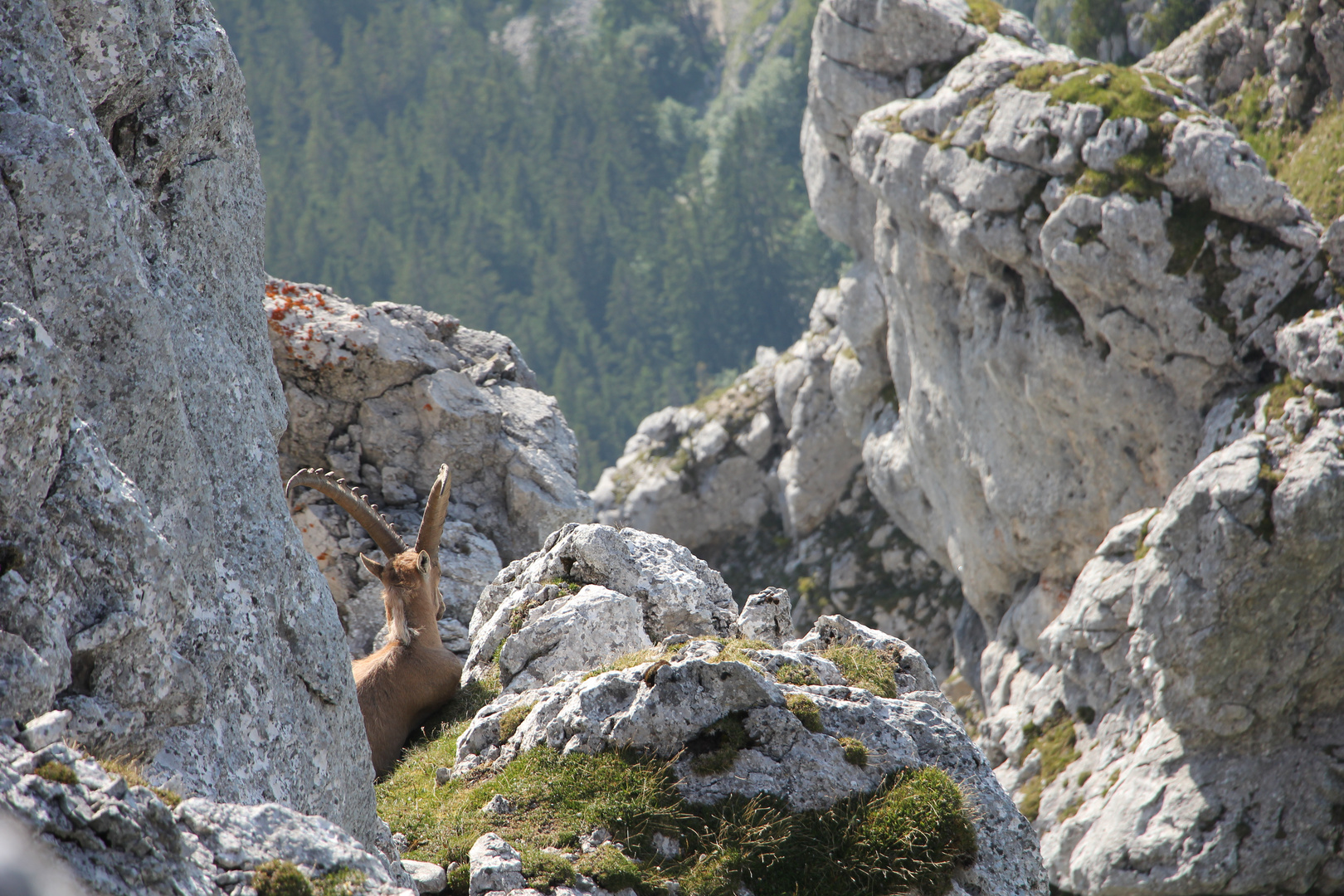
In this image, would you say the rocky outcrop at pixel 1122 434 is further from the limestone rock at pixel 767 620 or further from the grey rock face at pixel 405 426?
the grey rock face at pixel 405 426

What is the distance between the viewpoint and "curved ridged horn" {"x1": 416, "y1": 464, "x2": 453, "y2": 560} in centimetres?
1334

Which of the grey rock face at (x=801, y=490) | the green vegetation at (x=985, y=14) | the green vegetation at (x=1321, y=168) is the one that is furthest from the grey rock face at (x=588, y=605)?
the grey rock face at (x=801, y=490)

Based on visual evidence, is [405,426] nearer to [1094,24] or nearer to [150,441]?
[150,441]

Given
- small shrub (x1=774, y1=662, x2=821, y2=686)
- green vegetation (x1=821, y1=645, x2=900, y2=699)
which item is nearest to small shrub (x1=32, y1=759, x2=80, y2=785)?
small shrub (x1=774, y1=662, x2=821, y2=686)

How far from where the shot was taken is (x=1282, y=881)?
2073cm

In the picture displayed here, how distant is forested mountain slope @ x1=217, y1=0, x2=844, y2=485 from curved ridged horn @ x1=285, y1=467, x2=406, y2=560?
3319 inches

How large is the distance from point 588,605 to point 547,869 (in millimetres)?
4875

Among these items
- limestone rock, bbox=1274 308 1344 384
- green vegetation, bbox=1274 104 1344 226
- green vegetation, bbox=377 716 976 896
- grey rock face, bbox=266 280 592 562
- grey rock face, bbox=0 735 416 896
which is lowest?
green vegetation, bbox=377 716 976 896

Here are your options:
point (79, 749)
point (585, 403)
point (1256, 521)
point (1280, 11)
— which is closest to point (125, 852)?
point (79, 749)

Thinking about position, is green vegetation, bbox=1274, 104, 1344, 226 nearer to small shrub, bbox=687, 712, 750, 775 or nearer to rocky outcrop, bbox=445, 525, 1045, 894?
rocky outcrop, bbox=445, 525, 1045, 894

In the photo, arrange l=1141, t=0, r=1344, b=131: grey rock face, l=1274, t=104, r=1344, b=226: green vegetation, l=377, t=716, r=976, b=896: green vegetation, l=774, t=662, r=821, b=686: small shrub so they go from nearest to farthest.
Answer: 1. l=377, t=716, r=976, b=896: green vegetation
2. l=774, t=662, r=821, b=686: small shrub
3. l=1274, t=104, r=1344, b=226: green vegetation
4. l=1141, t=0, r=1344, b=131: grey rock face

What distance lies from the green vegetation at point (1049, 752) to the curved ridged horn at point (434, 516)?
58.1ft

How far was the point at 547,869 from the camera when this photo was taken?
6.88 m

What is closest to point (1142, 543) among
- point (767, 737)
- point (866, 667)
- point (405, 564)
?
point (866, 667)
